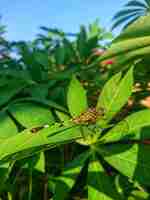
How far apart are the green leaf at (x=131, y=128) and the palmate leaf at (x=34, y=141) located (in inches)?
5.5

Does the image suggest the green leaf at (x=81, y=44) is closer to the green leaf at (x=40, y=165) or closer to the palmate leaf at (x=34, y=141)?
the green leaf at (x=40, y=165)

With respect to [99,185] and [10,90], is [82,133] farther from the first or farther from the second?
[10,90]

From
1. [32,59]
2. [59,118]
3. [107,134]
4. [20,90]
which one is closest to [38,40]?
[32,59]

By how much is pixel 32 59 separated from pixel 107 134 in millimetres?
622

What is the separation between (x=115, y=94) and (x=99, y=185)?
0.19 m

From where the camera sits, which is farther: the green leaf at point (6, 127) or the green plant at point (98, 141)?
the green leaf at point (6, 127)

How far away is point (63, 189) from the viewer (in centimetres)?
84

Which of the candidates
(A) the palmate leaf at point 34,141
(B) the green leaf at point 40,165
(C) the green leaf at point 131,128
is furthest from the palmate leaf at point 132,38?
(B) the green leaf at point 40,165

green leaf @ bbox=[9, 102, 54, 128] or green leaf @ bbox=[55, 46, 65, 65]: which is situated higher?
green leaf @ bbox=[55, 46, 65, 65]

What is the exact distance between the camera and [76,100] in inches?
38.5

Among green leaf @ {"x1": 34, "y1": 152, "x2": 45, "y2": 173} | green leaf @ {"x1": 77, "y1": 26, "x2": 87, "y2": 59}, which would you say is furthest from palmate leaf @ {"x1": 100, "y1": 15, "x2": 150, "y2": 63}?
green leaf @ {"x1": 77, "y1": 26, "x2": 87, "y2": 59}

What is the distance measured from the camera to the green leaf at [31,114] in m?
0.93

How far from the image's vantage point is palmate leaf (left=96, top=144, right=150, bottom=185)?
2.45ft

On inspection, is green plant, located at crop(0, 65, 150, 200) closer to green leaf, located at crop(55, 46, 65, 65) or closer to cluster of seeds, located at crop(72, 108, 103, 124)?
cluster of seeds, located at crop(72, 108, 103, 124)
